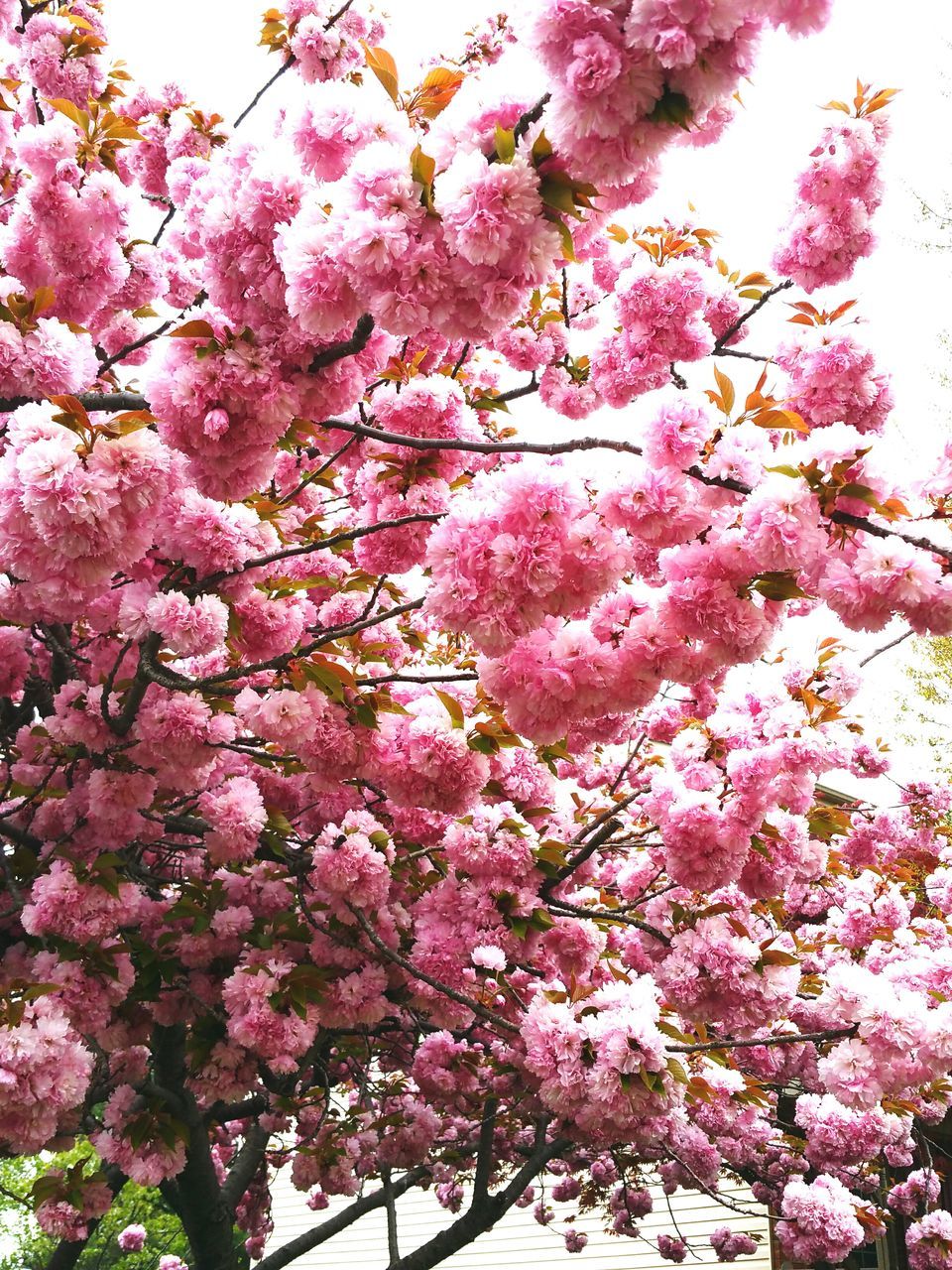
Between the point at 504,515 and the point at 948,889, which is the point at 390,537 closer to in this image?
the point at 504,515

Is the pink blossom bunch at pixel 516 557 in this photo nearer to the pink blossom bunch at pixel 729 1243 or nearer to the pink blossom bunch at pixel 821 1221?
the pink blossom bunch at pixel 821 1221

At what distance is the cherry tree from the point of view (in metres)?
1.91

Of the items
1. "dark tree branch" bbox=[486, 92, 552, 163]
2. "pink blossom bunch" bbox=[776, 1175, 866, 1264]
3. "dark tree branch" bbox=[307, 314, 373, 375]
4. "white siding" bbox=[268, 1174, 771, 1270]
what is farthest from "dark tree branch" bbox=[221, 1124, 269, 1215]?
"dark tree branch" bbox=[486, 92, 552, 163]

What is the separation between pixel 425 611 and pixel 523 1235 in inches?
442

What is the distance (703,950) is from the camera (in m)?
3.65

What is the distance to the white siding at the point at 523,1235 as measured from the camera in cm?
960

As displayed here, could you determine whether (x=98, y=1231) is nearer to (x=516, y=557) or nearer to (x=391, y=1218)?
(x=391, y=1218)

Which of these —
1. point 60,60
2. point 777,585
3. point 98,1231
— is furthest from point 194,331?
point 98,1231

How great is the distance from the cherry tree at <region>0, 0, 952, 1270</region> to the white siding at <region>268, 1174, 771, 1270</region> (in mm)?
4098

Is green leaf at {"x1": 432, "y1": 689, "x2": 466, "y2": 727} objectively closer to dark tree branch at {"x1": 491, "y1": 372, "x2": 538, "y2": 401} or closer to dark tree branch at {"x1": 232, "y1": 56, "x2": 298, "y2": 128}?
dark tree branch at {"x1": 491, "y1": 372, "x2": 538, "y2": 401}

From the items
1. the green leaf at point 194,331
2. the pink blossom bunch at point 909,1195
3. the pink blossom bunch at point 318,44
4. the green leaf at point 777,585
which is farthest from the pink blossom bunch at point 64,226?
the pink blossom bunch at point 909,1195

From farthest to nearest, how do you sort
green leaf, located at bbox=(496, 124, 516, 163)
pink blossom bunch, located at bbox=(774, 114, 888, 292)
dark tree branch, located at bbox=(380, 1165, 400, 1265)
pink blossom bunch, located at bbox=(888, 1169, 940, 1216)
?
pink blossom bunch, located at bbox=(888, 1169, 940, 1216)
dark tree branch, located at bbox=(380, 1165, 400, 1265)
pink blossom bunch, located at bbox=(774, 114, 888, 292)
green leaf, located at bbox=(496, 124, 516, 163)

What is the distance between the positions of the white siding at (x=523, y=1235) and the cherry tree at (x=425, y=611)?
13.4 ft

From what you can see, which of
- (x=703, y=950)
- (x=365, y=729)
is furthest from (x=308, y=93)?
(x=703, y=950)
